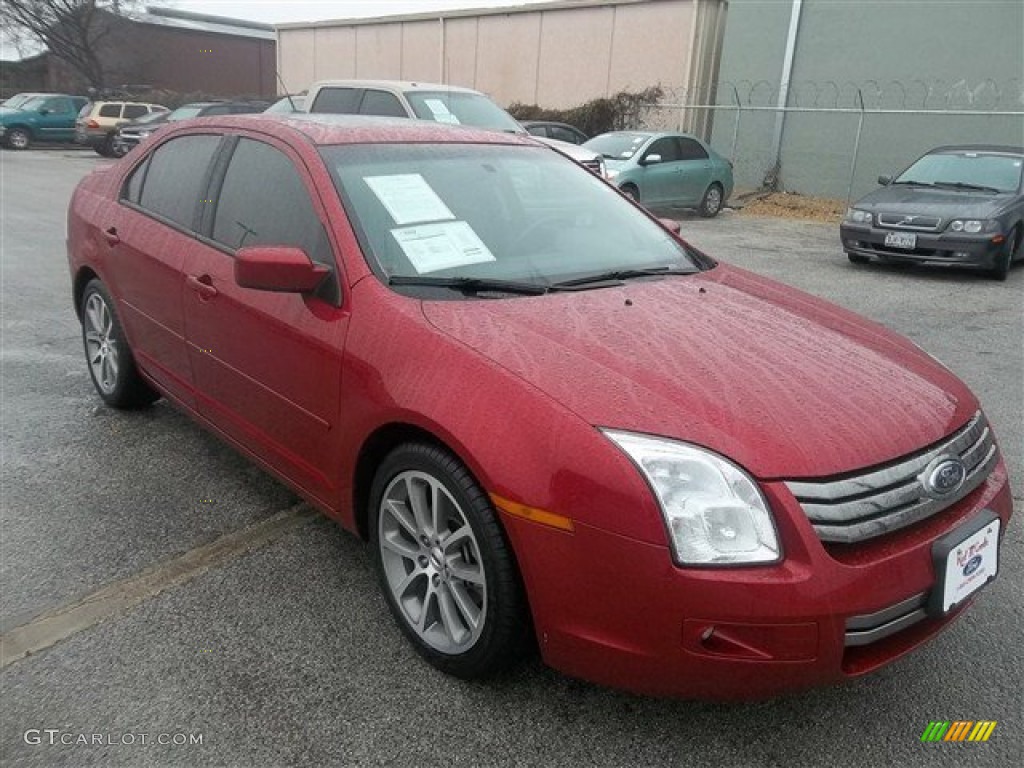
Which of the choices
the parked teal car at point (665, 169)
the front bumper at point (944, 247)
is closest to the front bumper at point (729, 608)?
the front bumper at point (944, 247)

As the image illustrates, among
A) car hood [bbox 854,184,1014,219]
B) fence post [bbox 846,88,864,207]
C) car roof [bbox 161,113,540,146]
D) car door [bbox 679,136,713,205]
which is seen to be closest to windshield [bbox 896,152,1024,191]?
car hood [bbox 854,184,1014,219]

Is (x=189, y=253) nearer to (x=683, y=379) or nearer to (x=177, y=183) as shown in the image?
(x=177, y=183)

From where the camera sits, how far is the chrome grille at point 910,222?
8.82m

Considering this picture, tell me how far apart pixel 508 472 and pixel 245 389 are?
147 cm

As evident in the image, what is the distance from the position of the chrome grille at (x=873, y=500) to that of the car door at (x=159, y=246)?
263cm

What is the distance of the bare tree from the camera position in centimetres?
3266

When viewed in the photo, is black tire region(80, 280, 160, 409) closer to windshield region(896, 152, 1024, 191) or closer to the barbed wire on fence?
windshield region(896, 152, 1024, 191)

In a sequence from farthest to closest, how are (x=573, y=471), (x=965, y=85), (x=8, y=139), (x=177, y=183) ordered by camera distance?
1. (x=8, y=139)
2. (x=965, y=85)
3. (x=177, y=183)
4. (x=573, y=471)

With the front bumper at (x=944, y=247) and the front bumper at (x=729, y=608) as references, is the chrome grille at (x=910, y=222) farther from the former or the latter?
the front bumper at (x=729, y=608)

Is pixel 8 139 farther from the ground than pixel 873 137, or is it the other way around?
pixel 873 137

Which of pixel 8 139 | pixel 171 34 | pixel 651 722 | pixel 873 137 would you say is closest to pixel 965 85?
pixel 873 137

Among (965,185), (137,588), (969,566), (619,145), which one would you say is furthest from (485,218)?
(619,145)

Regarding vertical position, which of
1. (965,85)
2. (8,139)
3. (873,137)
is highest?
(965,85)

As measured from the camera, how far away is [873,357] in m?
2.58
